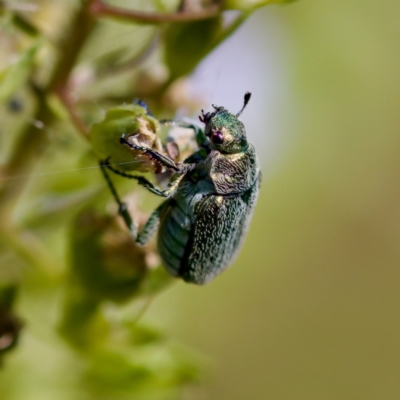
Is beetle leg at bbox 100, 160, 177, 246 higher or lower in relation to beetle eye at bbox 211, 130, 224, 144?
lower

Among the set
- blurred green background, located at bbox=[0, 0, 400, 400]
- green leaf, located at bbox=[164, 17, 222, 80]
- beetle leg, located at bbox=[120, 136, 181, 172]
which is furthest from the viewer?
blurred green background, located at bbox=[0, 0, 400, 400]

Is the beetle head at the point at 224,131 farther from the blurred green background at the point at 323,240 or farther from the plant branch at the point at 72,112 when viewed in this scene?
the blurred green background at the point at 323,240

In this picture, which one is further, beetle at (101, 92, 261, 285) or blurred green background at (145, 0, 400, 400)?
blurred green background at (145, 0, 400, 400)

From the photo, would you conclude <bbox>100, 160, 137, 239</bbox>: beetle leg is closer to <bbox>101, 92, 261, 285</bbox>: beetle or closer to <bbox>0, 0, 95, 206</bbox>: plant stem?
<bbox>101, 92, 261, 285</bbox>: beetle

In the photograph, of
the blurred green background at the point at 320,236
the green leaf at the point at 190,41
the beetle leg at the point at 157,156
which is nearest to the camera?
the beetle leg at the point at 157,156

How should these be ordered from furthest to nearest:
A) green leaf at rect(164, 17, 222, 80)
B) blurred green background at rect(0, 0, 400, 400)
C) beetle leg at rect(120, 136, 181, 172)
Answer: blurred green background at rect(0, 0, 400, 400) < green leaf at rect(164, 17, 222, 80) < beetle leg at rect(120, 136, 181, 172)

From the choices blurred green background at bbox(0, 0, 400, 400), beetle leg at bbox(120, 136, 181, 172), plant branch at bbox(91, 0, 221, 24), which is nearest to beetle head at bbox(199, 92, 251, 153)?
beetle leg at bbox(120, 136, 181, 172)

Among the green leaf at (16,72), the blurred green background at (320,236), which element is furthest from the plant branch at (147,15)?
the blurred green background at (320,236)

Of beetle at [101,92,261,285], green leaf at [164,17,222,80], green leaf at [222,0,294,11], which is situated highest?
green leaf at [222,0,294,11]
